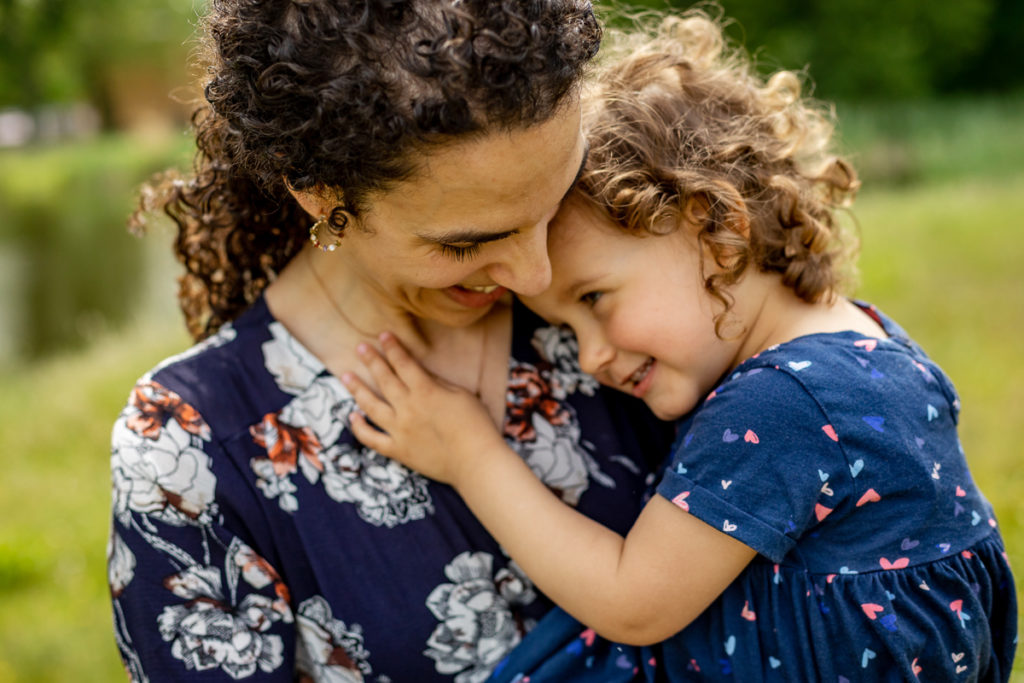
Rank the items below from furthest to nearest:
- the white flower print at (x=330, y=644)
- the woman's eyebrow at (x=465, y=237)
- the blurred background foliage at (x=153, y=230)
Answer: the blurred background foliage at (x=153, y=230) < the white flower print at (x=330, y=644) < the woman's eyebrow at (x=465, y=237)

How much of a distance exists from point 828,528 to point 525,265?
0.69m

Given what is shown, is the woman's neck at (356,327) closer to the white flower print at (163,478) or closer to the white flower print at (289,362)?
the white flower print at (289,362)

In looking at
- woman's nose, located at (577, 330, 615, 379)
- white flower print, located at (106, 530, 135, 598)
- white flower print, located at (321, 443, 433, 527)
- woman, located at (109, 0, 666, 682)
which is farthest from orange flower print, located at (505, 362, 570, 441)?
white flower print, located at (106, 530, 135, 598)

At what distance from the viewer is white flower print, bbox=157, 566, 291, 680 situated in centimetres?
156

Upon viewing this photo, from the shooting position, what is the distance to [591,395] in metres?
1.89

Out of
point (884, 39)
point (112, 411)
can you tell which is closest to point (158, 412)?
point (112, 411)

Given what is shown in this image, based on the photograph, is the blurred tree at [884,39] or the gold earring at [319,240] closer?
the gold earring at [319,240]

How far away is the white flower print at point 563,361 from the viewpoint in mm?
1883

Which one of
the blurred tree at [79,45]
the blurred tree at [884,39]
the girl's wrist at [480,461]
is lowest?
the girl's wrist at [480,461]

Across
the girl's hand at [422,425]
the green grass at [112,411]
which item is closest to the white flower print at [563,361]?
the girl's hand at [422,425]

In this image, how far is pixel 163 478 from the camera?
1.57m

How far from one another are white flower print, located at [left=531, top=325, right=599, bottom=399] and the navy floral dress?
82mm

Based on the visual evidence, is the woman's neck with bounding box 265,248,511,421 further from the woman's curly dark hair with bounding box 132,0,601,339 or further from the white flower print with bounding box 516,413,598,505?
the woman's curly dark hair with bounding box 132,0,601,339

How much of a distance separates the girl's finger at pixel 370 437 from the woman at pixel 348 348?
0.08 feet
